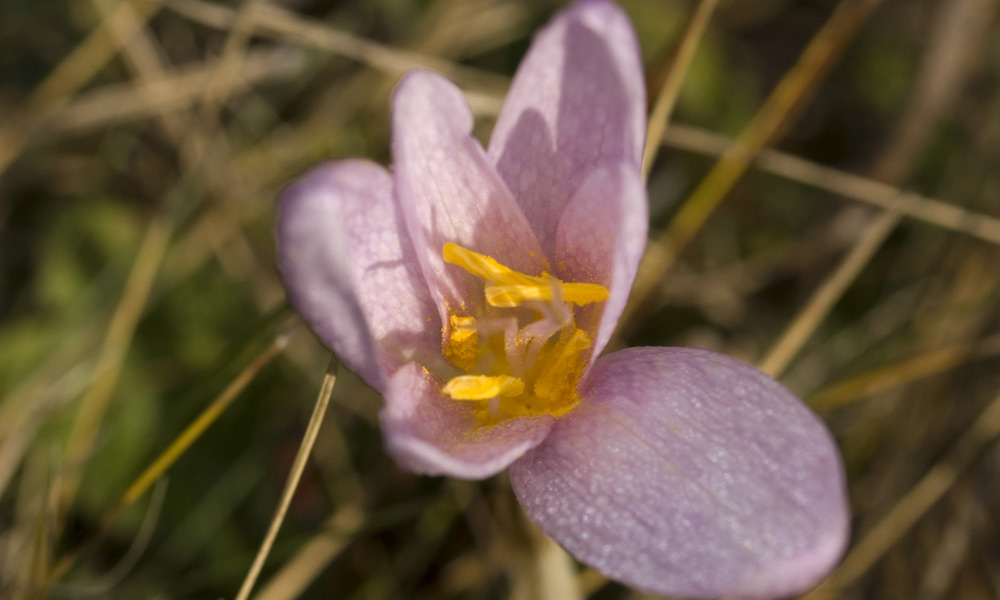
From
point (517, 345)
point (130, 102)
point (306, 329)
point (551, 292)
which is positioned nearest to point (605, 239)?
point (551, 292)

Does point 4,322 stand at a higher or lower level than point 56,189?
lower

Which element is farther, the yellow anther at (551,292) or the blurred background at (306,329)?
the blurred background at (306,329)

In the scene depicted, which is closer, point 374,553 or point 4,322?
point 374,553

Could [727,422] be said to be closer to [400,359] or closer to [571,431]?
[571,431]

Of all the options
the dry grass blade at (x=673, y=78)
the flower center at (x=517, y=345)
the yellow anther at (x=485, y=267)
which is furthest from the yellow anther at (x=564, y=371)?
the dry grass blade at (x=673, y=78)

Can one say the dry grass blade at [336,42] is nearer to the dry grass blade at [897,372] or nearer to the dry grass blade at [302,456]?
the dry grass blade at [302,456]

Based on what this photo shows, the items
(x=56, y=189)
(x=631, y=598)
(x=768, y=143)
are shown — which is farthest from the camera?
(x=56, y=189)

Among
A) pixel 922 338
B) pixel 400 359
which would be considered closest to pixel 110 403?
pixel 400 359
